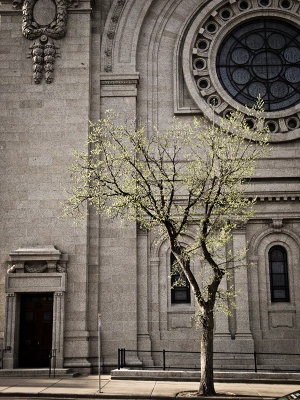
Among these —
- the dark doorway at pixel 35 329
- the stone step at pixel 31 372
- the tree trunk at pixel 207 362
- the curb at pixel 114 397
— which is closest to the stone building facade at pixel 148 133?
the dark doorway at pixel 35 329

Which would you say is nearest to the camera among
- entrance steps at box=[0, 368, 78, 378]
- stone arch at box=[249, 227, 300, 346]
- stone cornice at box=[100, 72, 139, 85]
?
Answer: entrance steps at box=[0, 368, 78, 378]

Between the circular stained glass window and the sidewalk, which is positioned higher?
the circular stained glass window

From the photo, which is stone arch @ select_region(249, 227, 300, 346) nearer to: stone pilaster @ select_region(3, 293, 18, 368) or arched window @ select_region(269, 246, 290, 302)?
arched window @ select_region(269, 246, 290, 302)

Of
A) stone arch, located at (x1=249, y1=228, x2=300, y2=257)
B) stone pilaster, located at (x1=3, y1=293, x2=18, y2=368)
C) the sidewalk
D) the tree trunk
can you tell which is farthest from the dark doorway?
stone arch, located at (x1=249, y1=228, x2=300, y2=257)

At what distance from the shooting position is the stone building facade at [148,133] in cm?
2052

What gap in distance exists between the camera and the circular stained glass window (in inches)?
931

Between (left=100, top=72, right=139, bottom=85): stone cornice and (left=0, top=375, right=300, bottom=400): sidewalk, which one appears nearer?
(left=0, top=375, right=300, bottom=400): sidewalk

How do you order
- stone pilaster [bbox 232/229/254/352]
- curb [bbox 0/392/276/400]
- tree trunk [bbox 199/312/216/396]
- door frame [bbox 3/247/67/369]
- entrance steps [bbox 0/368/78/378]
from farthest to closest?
stone pilaster [bbox 232/229/254/352]
door frame [bbox 3/247/67/369]
entrance steps [bbox 0/368/78/378]
tree trunk [bbox 199/312/216/396]
curb [bbox 0/392/276/400]

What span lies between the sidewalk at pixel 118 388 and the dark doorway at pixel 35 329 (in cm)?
213

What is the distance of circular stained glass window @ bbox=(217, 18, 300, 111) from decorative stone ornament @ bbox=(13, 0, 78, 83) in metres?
7.45

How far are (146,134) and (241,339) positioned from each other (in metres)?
9.56

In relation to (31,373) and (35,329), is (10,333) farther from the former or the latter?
(31,373)

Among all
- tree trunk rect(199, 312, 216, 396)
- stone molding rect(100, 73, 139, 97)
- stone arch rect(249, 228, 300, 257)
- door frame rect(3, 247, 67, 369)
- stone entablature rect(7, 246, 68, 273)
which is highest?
stone molding rect(100, 73, 139, 97)

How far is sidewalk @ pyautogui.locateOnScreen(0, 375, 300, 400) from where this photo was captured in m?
14.3
